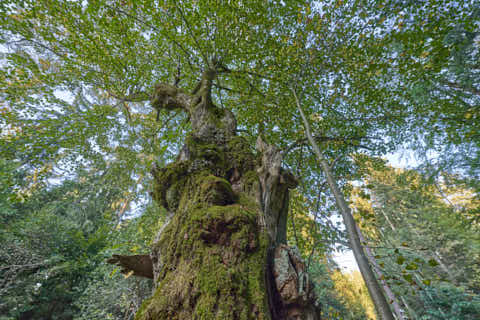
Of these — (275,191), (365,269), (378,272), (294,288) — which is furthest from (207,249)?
(378,272)

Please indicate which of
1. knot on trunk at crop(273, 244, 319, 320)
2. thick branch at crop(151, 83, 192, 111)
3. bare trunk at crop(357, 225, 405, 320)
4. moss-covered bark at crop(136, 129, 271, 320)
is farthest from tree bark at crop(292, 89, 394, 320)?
thick branch at crop(151, 83, 192, 111)

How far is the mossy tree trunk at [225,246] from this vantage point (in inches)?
50.2

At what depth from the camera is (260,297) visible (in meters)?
1.32

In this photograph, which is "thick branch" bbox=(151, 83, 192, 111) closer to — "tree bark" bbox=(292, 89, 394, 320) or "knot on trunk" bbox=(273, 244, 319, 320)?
"tree bark" bbox=(292, 89, 394, 320)

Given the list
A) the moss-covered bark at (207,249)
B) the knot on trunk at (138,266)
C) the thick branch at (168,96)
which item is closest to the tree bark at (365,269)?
the moss-covered bark at (207,249)

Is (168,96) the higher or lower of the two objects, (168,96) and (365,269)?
the higher

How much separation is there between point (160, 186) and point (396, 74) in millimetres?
5672

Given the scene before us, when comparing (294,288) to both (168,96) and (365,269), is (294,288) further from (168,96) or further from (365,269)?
(168,96)

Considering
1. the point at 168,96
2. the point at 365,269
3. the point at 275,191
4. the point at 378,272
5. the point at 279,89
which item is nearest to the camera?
the point at 365,269

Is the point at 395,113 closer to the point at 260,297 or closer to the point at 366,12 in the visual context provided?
the point at 366,12

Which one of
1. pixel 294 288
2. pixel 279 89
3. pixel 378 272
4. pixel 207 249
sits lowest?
pixel 294 288

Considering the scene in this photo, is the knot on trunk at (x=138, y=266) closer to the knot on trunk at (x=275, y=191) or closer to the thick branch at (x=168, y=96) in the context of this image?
the knot on trunk at (x=275, y=191)

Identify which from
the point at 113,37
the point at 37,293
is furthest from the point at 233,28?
the point at 37,293

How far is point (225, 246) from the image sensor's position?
5.17ft
